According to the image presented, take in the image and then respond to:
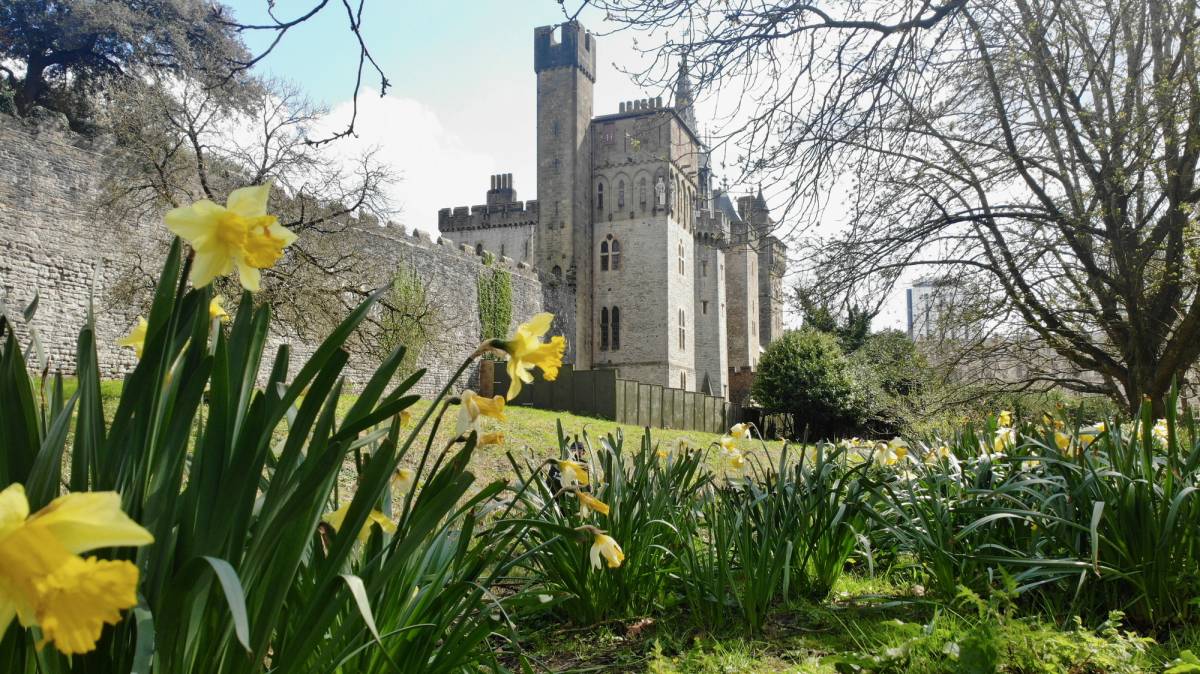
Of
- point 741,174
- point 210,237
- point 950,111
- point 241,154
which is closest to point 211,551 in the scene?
point 210,237

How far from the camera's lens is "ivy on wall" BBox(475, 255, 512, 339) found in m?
24.1

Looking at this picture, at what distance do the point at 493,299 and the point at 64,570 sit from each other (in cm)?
2407

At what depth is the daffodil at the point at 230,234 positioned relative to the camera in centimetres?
115

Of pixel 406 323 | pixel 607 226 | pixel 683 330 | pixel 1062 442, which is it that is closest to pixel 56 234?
pixel 406 323

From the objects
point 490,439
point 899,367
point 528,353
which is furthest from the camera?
point 899,367

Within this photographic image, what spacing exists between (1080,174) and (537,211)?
2716 centimetres

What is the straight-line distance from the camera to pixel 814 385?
936 inches

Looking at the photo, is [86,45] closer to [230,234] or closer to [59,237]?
[59,237]

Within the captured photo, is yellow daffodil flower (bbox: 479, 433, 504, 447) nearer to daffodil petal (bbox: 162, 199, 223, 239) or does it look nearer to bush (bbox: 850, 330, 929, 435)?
daffodil petal (bbox: 162, 199, 223, 239)

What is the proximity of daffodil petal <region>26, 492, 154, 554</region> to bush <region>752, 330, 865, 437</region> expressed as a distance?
23396 millimetres

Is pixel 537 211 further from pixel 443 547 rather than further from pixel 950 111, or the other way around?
pixel 443 547

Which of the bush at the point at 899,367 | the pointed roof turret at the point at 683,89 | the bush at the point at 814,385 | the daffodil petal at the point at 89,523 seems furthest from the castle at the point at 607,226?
the daffodil petal at the point at 89,523

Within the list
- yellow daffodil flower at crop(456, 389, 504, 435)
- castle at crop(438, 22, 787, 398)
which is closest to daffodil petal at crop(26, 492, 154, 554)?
yellow daffodil flower at crop(456, 389, 504, 435)

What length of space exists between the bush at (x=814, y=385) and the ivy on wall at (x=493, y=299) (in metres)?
8.10
